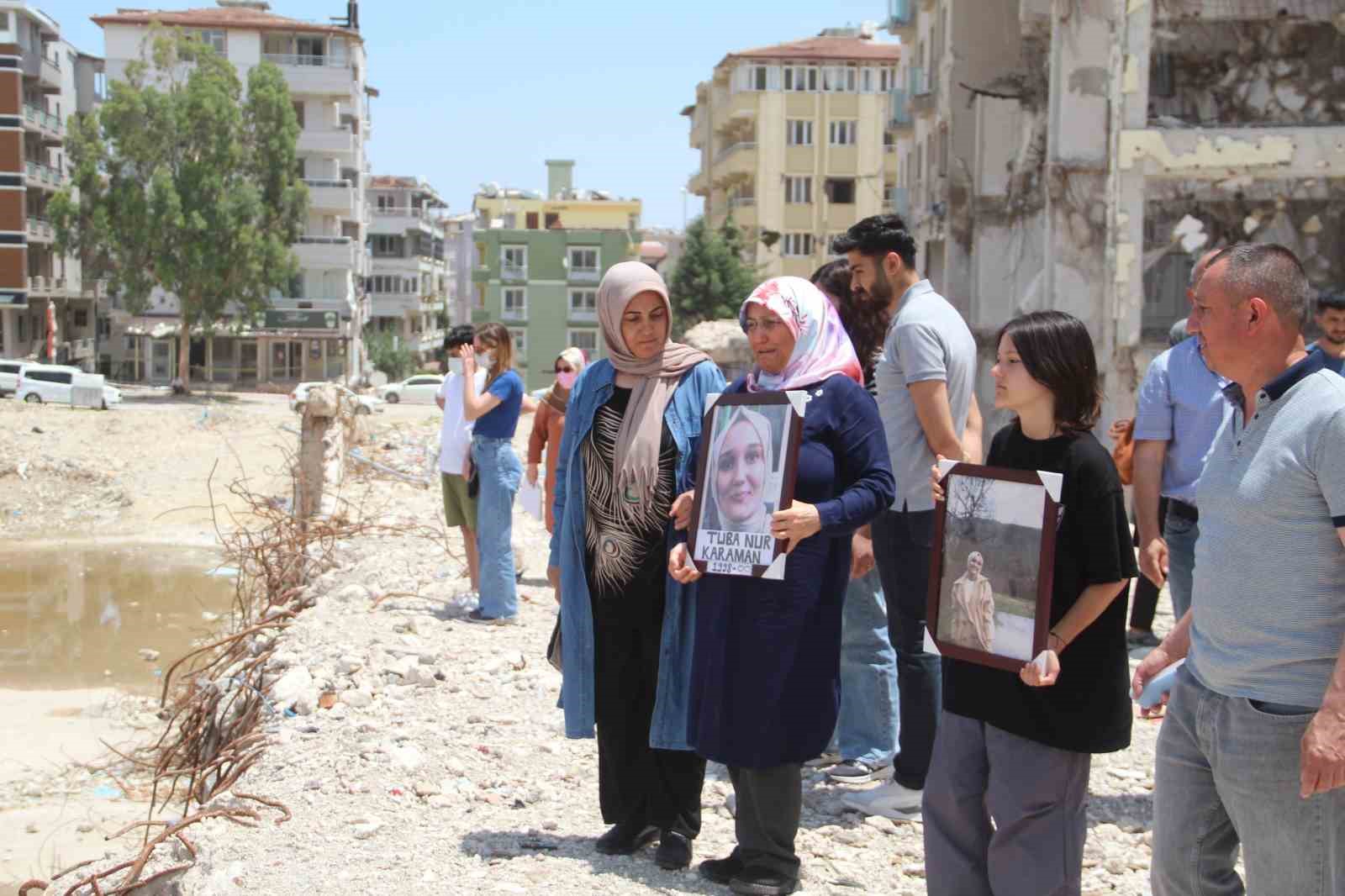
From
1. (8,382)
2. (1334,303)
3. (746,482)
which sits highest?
(1334,303)

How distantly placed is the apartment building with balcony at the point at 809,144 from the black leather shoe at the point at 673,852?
55638 mm

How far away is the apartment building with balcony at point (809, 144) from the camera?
198 feet

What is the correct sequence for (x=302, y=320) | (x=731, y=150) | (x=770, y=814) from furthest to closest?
1. (x=302, y=320)
2. (x=731, y=150)
3. (x=770, y=814)

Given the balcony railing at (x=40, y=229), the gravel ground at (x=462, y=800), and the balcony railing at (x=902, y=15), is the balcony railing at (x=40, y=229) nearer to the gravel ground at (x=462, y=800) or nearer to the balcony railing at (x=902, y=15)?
the balcony railing at (x=902, y=15)

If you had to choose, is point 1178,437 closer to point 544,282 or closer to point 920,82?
point 920,82

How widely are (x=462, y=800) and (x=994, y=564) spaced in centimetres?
298

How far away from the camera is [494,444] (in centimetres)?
889

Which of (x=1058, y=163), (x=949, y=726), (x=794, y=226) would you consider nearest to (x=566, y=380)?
(x=949, y=726)

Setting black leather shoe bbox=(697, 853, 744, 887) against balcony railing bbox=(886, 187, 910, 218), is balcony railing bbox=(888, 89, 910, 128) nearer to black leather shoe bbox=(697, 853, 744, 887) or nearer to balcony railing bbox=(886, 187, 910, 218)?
balcony railing bbox=(886, 187, 910, 218)

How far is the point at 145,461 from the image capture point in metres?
32.1

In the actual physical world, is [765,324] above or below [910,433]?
above

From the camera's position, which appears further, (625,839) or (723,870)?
(625,839)

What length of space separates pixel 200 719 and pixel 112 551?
15975 mm

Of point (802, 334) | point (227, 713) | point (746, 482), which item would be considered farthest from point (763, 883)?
point (227, 713)
